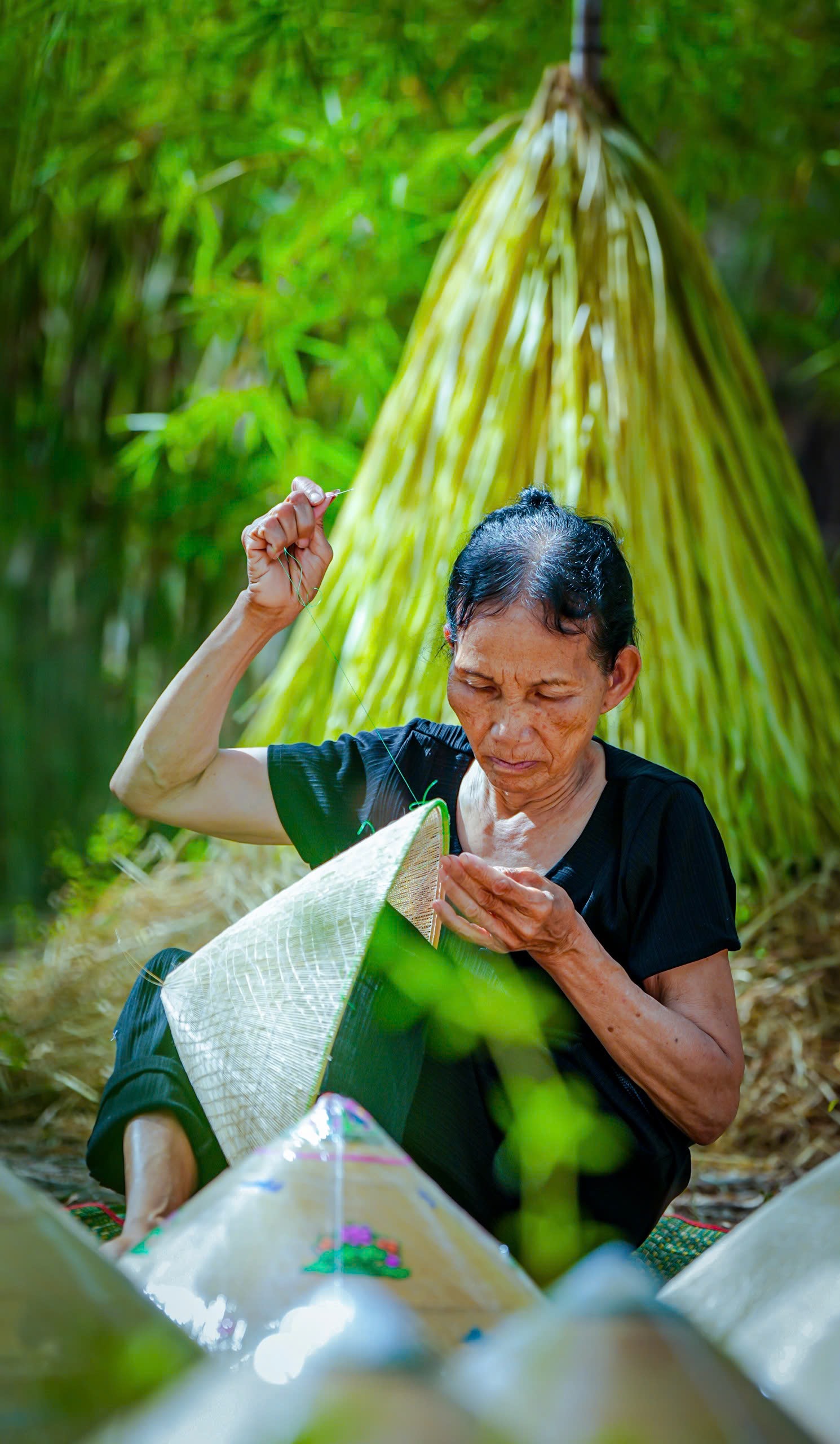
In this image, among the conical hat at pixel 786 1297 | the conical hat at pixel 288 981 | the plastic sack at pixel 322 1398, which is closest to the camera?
the plastic sack at pixel 322 1398

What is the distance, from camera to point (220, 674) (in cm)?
159

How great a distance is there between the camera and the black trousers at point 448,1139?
142cm

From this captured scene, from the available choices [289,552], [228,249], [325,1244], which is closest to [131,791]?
[289,552]

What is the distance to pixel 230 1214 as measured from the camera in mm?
905

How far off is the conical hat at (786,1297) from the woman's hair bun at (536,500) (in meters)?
0.81

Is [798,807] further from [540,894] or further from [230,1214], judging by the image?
[230,1214]

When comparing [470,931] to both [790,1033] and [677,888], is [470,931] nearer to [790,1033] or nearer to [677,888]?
[677,888]

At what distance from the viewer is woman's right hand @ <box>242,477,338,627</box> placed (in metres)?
1.59

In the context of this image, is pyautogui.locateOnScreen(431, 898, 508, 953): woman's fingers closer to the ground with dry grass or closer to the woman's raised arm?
the woman's raised arm

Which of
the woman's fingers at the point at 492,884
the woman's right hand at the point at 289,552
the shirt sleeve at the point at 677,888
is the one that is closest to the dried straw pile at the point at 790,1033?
the shirt sleeve at the point at 677,888

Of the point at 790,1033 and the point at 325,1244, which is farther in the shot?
the point at 790,1033

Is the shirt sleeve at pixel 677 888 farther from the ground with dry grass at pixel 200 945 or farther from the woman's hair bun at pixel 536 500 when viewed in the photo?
the ground with dry grass at pixel 200 945

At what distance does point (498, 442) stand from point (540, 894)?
57.8 inches

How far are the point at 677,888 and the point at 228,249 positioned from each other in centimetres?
310
